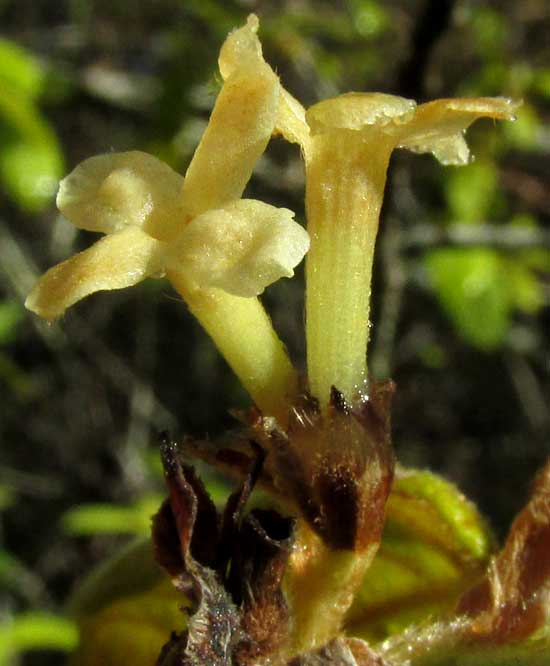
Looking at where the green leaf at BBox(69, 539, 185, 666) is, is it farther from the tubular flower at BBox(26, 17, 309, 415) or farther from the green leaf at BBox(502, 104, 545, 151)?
the green leaf at BBox(502, 104, 545, 151)

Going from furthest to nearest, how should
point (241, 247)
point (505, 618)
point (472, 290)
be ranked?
point (472, 290) → point (505, 618) → point (241, 247)

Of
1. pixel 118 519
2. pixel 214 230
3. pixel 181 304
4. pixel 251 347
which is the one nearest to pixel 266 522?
pixel 251 347

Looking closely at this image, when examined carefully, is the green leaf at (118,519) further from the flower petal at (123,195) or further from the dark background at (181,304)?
the flower petal at (123,195)

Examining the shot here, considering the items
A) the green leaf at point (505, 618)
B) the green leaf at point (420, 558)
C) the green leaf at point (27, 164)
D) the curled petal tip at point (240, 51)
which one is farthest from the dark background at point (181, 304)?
the curled petal tip at point (240, 51)

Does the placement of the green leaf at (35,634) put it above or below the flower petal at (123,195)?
above

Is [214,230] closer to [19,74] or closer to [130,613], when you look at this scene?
[130,613]
